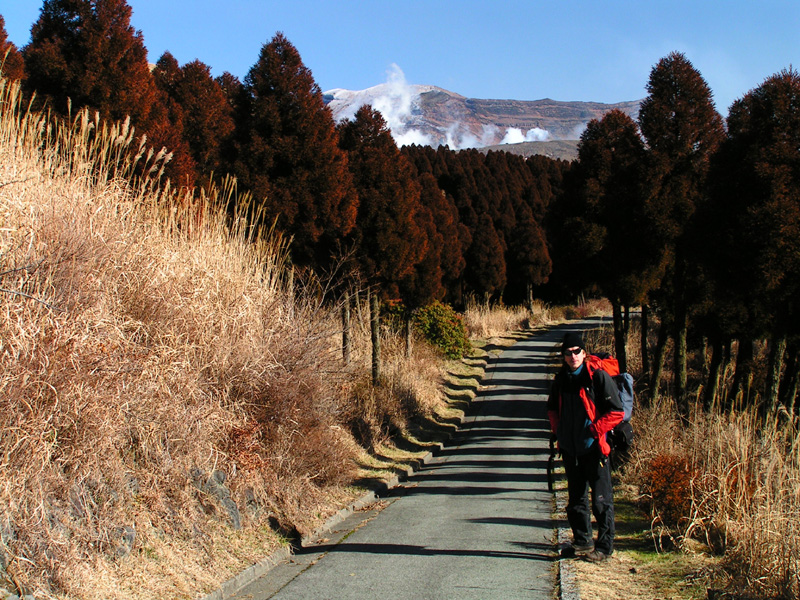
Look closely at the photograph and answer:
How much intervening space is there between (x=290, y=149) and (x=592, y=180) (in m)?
8.67

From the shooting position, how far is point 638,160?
13680 millimetres

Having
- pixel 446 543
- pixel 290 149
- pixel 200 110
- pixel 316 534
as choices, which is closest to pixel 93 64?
pixel 290 149

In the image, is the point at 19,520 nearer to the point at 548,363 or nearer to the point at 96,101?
the point at 96,101

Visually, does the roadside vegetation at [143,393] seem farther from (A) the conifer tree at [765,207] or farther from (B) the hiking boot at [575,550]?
(A) the conifer tree at [765,207]

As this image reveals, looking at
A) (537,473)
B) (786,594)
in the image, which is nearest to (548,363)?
(537,473)

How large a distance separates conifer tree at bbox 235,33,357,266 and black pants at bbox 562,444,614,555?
7477mm

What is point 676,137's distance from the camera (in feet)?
43.6

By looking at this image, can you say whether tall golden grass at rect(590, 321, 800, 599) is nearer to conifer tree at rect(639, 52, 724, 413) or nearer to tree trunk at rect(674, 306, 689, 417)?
tree trunk at rect(674, 306, 689, 417)

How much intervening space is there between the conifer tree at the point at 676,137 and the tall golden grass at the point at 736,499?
4.89 meters

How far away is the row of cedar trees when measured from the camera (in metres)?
9.62

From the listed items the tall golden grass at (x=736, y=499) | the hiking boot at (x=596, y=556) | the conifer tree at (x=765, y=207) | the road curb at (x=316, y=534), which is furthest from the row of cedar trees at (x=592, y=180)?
the hiking boot at (x=596, y=556)

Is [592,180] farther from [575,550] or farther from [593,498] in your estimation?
[575,550]

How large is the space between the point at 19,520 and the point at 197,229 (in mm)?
4948

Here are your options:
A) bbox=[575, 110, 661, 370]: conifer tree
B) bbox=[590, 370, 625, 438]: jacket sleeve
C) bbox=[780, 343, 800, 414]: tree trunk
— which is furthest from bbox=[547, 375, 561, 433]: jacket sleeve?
bbox=[575, 110, 661, 370]: conifer tree
